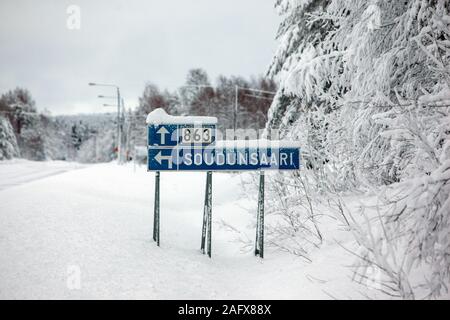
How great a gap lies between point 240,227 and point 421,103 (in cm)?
606

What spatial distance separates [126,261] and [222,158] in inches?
92.6

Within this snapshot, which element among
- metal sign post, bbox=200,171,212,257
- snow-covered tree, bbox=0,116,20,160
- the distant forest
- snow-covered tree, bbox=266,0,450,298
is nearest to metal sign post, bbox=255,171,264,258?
metal sign post, bbox=200,171,212,257

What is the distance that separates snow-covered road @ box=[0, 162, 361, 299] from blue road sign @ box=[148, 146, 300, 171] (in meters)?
1.56

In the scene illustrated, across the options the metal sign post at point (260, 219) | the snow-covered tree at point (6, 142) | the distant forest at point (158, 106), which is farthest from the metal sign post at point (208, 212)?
the snow-covered tree at point (6, 142)

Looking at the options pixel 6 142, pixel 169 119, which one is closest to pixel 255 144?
pixel 169 119

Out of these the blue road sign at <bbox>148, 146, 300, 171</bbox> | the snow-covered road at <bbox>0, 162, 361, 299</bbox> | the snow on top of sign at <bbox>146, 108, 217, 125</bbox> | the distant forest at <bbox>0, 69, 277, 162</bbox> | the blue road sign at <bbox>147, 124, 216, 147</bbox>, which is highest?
the distant forest at <bbox>0, 69, 277, 162</bbox>

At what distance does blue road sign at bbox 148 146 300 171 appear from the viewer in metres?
5.77

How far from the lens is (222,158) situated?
5.83 meters

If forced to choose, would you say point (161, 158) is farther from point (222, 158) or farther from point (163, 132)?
point (222, 158)

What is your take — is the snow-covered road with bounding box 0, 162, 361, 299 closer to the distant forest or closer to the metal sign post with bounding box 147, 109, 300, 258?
the metal sign post with bounding box 147, 109, 300, 258

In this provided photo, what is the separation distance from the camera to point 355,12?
6102 mm
